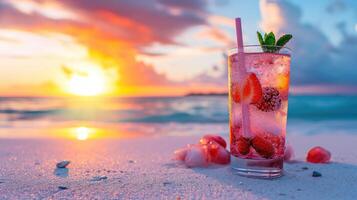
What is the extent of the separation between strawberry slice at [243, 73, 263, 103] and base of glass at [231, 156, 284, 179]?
391 mm

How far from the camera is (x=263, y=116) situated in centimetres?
245

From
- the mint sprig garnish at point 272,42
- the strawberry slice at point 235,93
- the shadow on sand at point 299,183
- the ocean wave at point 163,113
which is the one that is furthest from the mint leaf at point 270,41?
the ocean wave at point 163,113

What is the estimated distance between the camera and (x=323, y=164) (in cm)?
311

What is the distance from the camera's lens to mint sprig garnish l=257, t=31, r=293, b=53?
2.45 meters

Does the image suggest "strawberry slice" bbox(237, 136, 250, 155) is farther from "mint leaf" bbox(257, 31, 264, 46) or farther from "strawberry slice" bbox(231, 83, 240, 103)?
"mint leaf" bbox(257, 31, 264, 46)

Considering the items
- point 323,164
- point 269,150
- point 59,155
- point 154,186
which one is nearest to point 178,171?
point 154,186

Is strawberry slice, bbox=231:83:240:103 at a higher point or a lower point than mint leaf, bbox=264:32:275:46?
lower

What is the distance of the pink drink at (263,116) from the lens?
8.00ft

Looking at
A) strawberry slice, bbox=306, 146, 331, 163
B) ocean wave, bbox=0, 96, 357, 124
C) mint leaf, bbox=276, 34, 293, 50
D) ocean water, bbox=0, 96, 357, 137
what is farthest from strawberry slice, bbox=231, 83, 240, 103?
ocean wave, bbox=0, 96, 357, 124

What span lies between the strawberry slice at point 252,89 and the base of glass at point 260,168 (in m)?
0.39

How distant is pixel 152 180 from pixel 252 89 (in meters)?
0.87

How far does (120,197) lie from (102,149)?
2.15 metres

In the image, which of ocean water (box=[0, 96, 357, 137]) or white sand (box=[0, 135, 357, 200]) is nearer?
white sand (box=[0, 135, 357, 200])

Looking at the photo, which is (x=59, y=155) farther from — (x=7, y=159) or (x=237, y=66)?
(x=237, y=66)
